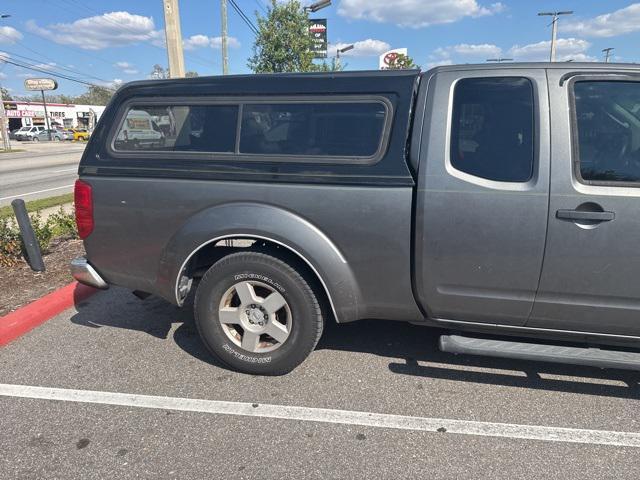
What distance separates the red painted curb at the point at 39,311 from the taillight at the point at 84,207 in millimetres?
1179

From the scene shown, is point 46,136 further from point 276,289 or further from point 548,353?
point 548,353

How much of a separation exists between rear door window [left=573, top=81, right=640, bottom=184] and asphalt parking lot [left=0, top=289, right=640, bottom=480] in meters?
1.42

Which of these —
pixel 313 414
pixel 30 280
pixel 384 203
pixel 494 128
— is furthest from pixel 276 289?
pixel 30 280

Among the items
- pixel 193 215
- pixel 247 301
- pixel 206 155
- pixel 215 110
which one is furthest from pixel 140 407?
pixel 215 110

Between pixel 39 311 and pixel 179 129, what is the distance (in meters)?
2.20

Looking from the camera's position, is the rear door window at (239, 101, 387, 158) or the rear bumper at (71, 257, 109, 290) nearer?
the rear door window at (239, 101, 387, 158)

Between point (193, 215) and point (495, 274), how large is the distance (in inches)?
76.5

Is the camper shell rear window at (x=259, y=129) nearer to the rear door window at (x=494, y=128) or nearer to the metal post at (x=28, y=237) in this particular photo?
the rear door window at (x=494, y=128)

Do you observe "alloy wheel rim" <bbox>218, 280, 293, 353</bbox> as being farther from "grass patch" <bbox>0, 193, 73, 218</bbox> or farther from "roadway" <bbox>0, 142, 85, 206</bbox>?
"roadway" <bbox>0, 142, 85, 206</bbox>

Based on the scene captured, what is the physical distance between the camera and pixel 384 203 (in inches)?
104

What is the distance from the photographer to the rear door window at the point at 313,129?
2.72 meters

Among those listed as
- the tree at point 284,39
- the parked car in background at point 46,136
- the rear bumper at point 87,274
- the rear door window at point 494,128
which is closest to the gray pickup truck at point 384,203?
the rear door window at point 494,128

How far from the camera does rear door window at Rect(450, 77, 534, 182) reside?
2516mm

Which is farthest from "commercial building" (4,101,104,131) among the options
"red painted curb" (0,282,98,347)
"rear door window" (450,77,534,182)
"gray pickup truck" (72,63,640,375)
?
"rear door window" (450,77,534,182)
